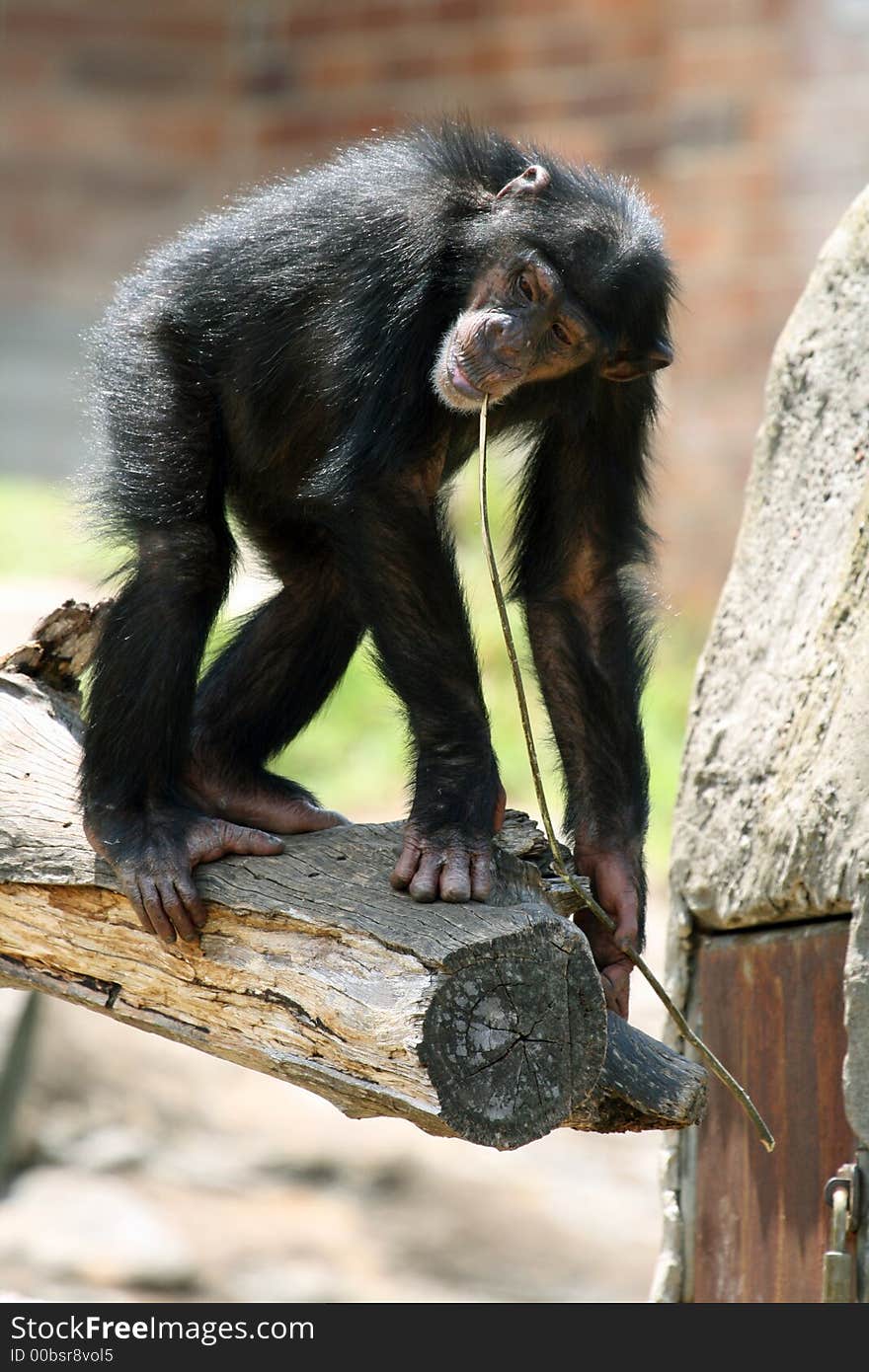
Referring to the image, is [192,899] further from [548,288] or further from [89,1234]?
[89,1234]

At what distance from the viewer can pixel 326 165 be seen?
4516 mm

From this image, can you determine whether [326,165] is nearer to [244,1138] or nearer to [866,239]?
[866,239]

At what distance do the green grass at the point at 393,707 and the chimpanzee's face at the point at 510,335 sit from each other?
5.09 metres

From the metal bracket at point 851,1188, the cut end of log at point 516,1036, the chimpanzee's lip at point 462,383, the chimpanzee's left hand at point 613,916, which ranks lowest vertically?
the cut end of log at point 516,1036

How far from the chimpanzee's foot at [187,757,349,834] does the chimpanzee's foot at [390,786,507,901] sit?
1.62 feet

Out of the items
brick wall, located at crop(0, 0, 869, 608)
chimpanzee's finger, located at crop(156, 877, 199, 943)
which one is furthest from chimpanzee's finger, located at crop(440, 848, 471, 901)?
brick wall, located at crop(0, 0, 869, 608)

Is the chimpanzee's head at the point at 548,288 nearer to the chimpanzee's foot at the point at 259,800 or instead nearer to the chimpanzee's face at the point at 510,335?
the chimpanzee's face at the point at 510,335

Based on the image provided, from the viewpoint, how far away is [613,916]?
4090mm

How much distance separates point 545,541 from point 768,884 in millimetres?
1031

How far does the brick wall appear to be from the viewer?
10250 millimetres

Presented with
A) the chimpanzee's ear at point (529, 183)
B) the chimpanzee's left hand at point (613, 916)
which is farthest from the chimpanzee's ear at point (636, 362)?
the chimpanzee's left hand at point (613, 916)

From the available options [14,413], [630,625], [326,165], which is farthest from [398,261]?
[14,413]

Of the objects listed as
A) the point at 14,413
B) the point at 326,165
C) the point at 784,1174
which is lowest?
the point at 784,1174

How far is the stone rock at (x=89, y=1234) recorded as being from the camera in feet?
23.9
